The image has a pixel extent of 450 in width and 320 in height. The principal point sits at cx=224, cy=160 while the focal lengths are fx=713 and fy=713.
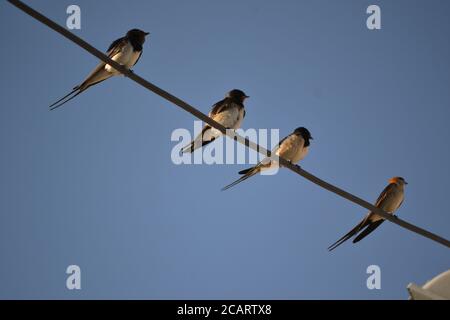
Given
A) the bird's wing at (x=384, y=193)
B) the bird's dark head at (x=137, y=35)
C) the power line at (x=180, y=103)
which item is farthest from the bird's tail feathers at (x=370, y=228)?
the bird's dark head at (x=137, y=35)

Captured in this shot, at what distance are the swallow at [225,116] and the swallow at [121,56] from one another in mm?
944

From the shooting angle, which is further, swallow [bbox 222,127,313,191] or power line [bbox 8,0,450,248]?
swallow [bbox 222,127,313,191]

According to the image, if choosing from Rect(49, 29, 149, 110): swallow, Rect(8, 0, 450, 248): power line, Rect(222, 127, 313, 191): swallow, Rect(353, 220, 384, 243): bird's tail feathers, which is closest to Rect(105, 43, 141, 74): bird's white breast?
Rect(49, 29, 149, 110): swallow

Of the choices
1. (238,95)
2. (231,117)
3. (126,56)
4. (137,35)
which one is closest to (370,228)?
(231,117)

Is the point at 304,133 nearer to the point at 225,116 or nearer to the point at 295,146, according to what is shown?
the point at 295,146

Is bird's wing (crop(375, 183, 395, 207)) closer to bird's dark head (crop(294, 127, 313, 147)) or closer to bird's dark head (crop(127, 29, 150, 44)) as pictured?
bird's dark head (crop(294, 127, 313, 147))

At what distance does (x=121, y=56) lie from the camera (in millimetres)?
6848

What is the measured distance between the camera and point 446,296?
3.81 meters

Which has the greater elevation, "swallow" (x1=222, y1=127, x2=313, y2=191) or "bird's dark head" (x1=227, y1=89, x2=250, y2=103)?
"bird's dark head" (x1=227, y1=89, x2=250, y2=103)

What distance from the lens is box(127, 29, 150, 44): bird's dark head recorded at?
7.05m
